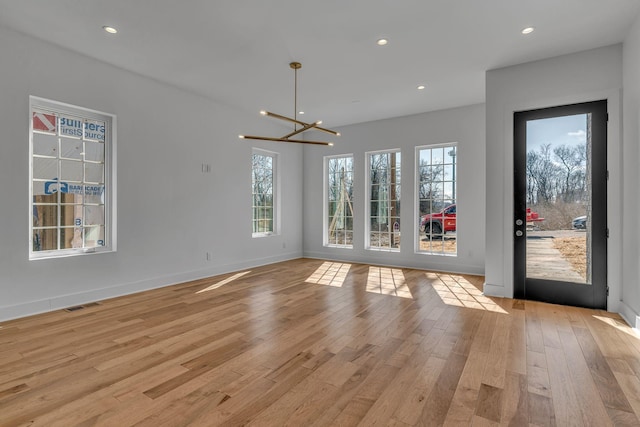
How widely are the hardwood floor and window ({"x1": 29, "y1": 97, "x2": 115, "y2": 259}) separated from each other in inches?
34.8

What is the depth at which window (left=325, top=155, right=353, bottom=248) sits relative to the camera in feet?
24.9

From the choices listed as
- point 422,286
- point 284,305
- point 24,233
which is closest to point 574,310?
point 422,286

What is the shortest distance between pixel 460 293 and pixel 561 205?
169cm

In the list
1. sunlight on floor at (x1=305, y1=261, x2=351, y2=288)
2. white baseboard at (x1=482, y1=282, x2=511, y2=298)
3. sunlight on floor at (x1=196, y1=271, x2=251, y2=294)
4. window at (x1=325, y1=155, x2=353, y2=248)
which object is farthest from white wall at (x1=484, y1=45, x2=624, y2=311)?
sunlight on floor at (x1=196, y1=271, x2=251, y2=294)

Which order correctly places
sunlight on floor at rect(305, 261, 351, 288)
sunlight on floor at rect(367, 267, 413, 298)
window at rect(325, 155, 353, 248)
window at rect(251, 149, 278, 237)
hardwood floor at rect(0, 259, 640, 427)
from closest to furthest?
hardwood floor at rect(0, 259, 640, 427) < sunlight on floor at rect(367, 267, 413, 298) < sunlight on floor at rect(305, 261, 351, 288) < window at rect(251, 149, 278, 237) < window at rect(325, 155, 353, 248)

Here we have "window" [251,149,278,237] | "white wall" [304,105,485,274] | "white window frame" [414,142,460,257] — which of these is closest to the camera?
"white wall" [304,105,485,274]

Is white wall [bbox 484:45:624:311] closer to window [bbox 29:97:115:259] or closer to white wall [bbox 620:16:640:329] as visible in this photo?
white wall [bbox 620:16:640:329]

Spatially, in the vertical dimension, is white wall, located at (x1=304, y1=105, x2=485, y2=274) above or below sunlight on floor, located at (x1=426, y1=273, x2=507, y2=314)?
above

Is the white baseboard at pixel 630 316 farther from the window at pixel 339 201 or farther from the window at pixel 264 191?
the window at pixel 264 191

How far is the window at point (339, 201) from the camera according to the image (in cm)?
760

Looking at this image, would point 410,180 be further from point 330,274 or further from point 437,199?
point 330,274

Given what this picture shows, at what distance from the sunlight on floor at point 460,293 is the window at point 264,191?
3.46 metres

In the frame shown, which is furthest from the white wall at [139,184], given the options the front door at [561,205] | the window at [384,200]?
the front door at [561,205]

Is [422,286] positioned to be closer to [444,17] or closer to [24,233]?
[444,17]
